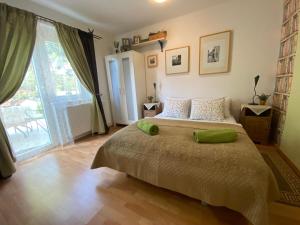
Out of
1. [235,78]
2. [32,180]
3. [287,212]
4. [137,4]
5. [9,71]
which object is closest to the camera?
[287,212]

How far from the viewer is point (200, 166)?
1.22 meters

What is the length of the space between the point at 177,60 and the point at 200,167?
256 cm

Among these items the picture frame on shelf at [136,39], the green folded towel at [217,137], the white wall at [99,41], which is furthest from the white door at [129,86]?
the green folded towel at [217,137]

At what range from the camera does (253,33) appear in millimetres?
2477

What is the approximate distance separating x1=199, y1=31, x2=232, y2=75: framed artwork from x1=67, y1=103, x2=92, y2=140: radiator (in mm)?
2711

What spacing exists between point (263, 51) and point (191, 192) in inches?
106

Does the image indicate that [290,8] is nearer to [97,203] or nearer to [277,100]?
[277,100]

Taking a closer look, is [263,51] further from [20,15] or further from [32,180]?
[32,180]

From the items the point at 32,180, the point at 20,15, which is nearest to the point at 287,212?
the point at 32,180

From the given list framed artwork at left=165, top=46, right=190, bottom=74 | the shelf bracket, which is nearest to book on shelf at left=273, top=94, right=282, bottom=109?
framed artwork at left=165, top=46, right=190, bottom=74

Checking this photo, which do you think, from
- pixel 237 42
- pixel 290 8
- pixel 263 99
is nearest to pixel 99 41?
pixel 237 42

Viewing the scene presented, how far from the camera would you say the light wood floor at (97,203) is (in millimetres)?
1240

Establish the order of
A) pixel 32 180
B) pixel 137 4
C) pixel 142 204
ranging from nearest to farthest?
pixel 142 204
pixel 32 180
pixel 137 4

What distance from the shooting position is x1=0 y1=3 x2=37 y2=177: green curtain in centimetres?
191
